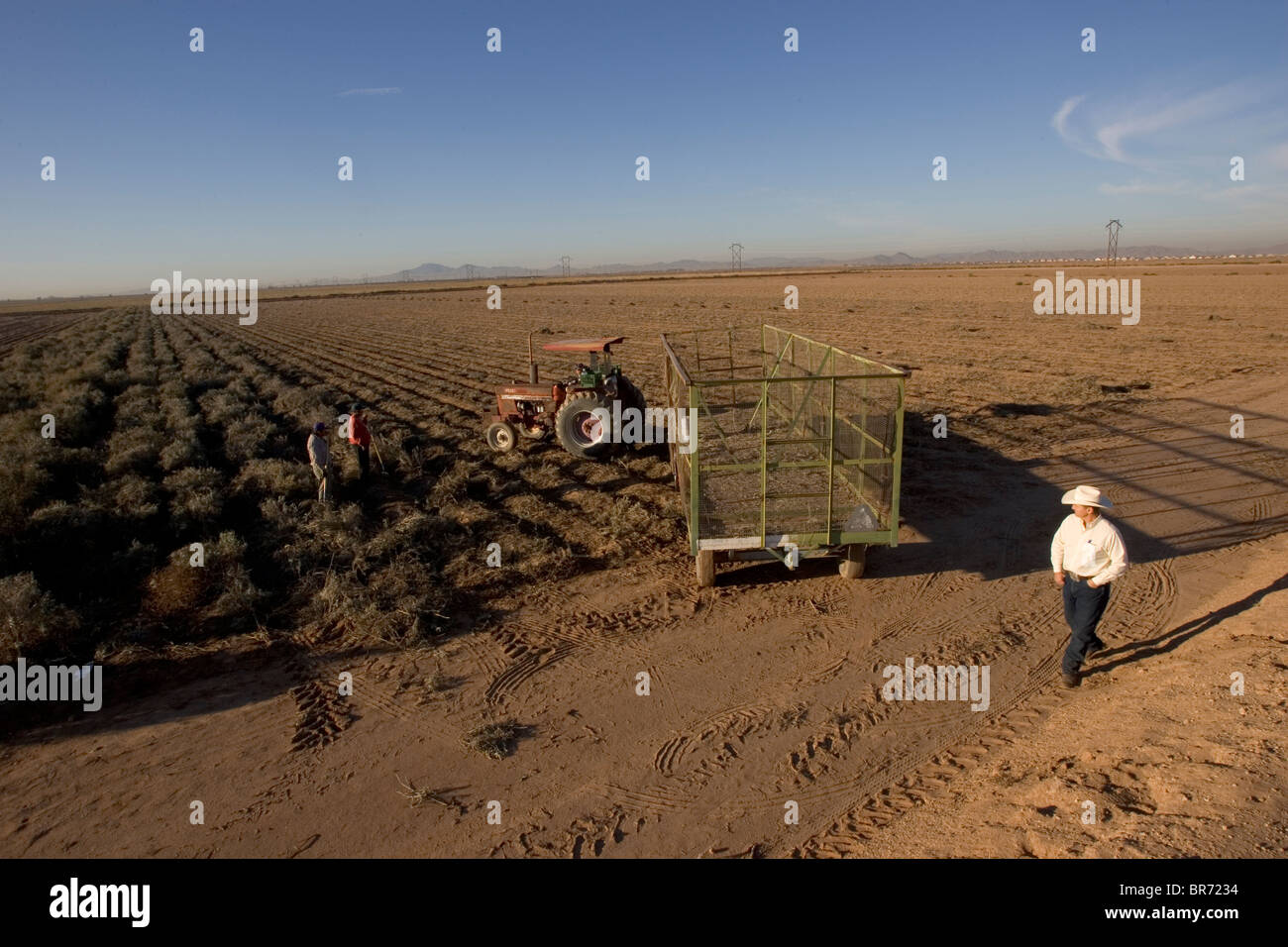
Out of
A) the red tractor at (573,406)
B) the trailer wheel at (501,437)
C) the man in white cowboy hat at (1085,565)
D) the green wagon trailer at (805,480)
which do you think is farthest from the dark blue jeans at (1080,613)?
the trailer wheel at (501,437)

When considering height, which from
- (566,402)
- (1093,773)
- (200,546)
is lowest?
(1093,773)

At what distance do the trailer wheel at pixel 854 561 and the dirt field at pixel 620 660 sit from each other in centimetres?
22

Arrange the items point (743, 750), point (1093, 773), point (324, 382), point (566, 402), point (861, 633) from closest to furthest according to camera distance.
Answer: point (1093, 773) < point (743, 750) < point (861, 633) < point (566, 402) < point (324, 382)

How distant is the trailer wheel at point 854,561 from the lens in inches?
290

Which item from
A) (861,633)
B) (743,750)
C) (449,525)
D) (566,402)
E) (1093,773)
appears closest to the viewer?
(1093,773)

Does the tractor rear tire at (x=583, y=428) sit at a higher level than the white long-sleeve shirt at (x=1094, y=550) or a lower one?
higher

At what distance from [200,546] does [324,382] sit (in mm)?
14642

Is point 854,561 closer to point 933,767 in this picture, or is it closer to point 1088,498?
point 1088,498

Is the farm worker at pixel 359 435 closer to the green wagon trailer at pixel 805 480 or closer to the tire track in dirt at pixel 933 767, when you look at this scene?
the green wagon trailer at pixel 805 480

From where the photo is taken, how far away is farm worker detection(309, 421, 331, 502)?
30.3 feet

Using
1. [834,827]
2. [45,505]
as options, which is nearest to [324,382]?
[45,505]

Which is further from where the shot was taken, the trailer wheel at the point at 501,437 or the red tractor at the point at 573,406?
the trailer wheel at the point at 501,437
